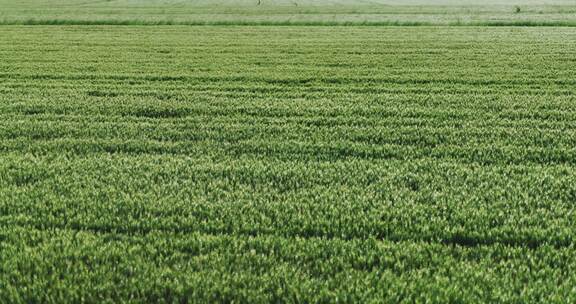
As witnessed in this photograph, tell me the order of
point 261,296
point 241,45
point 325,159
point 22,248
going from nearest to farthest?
1. point 261,296
2. point 22,248
3. point 325,159
4. point 241,45

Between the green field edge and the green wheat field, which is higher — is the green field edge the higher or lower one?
the higher one

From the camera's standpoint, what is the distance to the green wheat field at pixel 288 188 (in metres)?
3.92

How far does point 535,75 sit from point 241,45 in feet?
36.6

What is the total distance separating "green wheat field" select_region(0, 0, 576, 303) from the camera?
392cm

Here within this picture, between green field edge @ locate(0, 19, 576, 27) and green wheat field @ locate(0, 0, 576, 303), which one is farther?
green field edge @ locate(0, 19, 576, 27)

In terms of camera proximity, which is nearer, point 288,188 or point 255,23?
point 288,188

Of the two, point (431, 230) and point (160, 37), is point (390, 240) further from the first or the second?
point (160, 37)

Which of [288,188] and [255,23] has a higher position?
[255,23]

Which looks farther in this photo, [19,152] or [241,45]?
[241,45]

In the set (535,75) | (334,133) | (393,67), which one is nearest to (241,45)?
(393,67)

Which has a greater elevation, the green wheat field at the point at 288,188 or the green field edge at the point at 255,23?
the green field edge at the point at 255,23

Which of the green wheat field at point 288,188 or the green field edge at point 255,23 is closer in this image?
the green wheat field at point 288,188

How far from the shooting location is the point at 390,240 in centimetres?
455

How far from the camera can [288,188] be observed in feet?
18.9
